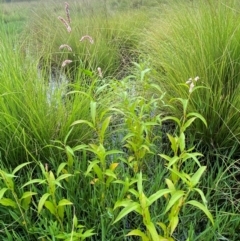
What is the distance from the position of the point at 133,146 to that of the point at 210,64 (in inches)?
23.4

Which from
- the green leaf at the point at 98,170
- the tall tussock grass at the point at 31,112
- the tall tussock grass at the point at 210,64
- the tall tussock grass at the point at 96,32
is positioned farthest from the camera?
the tall tussock grass at the point at 96,32

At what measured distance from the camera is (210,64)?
149cm

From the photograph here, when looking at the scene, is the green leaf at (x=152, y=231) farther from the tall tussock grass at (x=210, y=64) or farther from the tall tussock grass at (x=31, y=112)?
the tall tussock grass at (x=210, y=64)

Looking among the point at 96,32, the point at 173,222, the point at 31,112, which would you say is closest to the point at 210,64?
the point at 31,112

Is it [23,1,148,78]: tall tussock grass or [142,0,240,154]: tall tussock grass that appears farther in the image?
[23,1,148,78]: tall tussock grass

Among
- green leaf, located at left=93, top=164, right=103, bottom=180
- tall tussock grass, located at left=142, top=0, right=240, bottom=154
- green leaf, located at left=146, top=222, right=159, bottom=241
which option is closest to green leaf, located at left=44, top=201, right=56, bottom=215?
green leaf, located at left=93, top=164, right=103, bottom=180

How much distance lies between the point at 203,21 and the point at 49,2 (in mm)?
2239

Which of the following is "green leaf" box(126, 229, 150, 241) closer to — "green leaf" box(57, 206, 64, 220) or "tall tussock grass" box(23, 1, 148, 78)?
"green leaf" box(57, 206, 64, 220)

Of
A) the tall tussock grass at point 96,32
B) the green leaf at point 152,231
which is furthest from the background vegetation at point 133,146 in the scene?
the tall tussock grass at point 96,32

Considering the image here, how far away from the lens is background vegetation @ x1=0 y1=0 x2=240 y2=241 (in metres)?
0.93

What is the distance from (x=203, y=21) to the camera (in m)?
1.68

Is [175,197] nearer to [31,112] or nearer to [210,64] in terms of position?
[31,112]

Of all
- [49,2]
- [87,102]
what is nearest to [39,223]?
[87,102]

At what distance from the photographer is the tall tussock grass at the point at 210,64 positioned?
139 centimetres
